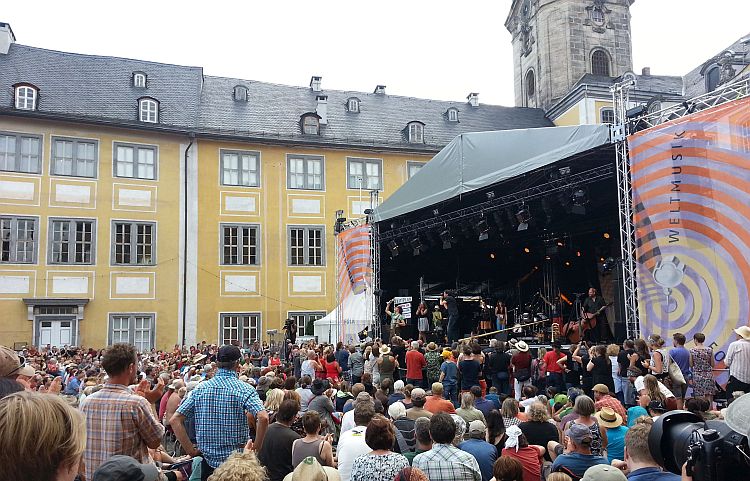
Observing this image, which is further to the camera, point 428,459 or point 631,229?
point 631,229

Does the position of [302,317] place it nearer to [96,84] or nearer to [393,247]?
[393,247]

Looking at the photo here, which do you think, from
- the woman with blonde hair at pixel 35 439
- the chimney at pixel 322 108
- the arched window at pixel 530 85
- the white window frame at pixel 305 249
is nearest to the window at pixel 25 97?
the white window frame at pixel 305 249

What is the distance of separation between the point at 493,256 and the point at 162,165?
14097 millimetres

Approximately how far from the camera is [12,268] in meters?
24.0

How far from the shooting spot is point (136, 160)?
1042 inches

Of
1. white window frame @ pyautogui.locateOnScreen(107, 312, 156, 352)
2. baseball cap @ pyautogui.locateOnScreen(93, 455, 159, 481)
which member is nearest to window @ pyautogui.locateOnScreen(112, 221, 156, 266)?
white window frame @ pyautogui.locateOnScreen(107, 312, 156, 352)

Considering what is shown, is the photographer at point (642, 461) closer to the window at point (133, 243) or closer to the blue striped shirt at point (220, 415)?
the blue striped shirt at point (220, 415)

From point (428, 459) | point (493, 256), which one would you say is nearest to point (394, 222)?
point (493, 256)

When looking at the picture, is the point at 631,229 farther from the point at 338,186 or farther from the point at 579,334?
the point at 338,186

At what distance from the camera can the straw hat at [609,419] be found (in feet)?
18.9

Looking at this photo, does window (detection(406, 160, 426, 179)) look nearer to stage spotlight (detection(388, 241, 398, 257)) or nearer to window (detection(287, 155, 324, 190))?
window (detection(287, 155, 324, 190))

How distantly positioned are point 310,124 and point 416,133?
17.0 feet

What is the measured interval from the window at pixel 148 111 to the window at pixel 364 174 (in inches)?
331

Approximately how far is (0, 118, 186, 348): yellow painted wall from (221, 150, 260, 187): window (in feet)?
6.17
